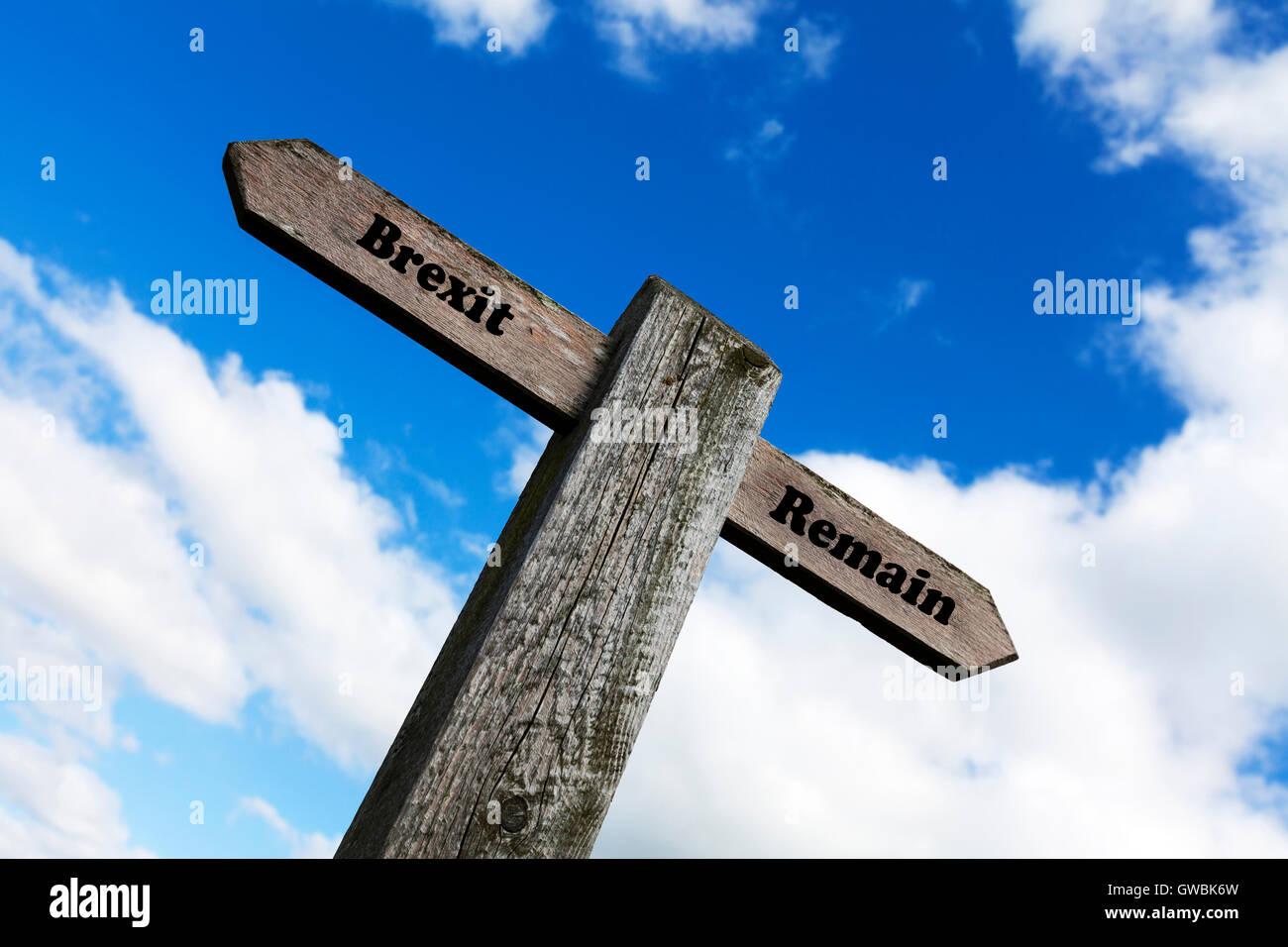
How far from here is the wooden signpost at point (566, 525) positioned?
1.52 meters

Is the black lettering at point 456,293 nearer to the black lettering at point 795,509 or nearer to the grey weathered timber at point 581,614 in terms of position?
the grey weathered timber at point 581,614

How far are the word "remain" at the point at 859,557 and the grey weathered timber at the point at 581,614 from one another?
0.64 feet

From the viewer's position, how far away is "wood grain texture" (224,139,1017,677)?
67.1 inches

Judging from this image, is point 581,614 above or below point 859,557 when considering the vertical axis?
below

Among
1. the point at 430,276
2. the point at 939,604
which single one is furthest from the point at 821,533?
the point at 430,276

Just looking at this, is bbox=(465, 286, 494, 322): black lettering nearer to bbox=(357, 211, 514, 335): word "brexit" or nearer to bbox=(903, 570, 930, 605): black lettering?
bbox=(357, 211, 514, 335): word "brexit"

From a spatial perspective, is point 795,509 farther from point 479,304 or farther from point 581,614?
point 479,304

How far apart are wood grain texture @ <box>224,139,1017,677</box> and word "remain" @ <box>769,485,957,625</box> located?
1cm

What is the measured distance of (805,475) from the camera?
2.03 metres

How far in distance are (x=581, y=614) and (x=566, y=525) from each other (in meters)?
0.17

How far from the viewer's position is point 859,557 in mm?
2055
